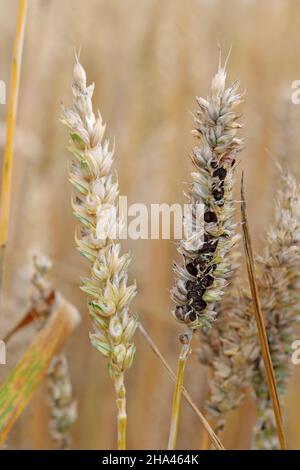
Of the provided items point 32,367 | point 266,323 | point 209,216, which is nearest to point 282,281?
point 266,323

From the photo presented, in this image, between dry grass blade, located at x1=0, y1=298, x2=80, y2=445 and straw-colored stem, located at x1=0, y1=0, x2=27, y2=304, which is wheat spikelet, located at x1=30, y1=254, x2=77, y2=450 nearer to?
dry grass blade, located at x1=0, y1=298, x2=80, y2=445

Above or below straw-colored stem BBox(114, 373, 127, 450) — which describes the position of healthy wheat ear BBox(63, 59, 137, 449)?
above

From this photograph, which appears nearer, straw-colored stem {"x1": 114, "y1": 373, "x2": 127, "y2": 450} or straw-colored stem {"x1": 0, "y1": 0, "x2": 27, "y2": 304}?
straw-colored stem {"x1": 114, "y1": 373, "x2": 127, "y2": 450}

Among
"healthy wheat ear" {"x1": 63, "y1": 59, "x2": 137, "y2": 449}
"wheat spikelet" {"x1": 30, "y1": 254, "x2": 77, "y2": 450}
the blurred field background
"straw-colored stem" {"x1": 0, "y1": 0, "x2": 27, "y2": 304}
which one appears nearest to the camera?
"healthy wheat ear" {"x1": 63, "y1": 59, "x2": 137, "y2": 449}

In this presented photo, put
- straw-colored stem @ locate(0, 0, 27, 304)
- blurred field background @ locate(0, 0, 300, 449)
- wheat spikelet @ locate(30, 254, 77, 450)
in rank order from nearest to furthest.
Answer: straw-colored stem @ locate(0, 0, 27, 304), wheat spikelet @ locate(30, 254, 77, 450), blurred field background @ locate(0, 0, 300, 449)

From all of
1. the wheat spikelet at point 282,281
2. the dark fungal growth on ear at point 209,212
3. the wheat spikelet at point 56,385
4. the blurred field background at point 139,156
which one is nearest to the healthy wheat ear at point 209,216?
the dark fungal growth on ear at point 209,212

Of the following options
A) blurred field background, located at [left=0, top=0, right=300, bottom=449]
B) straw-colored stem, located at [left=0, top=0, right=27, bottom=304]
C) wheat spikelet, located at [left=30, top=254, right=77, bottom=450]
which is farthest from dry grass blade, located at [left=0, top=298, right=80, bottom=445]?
blurred field background, located at [left=0, top=0, right=300, bottom=449]

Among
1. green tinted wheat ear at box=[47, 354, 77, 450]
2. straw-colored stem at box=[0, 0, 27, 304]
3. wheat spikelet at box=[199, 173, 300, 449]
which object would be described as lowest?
green tinted wheat ear at box=[47, 354, 77, 450]

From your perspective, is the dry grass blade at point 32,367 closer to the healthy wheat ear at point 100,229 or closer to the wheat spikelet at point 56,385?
the wheat spikelet at point 56,385
